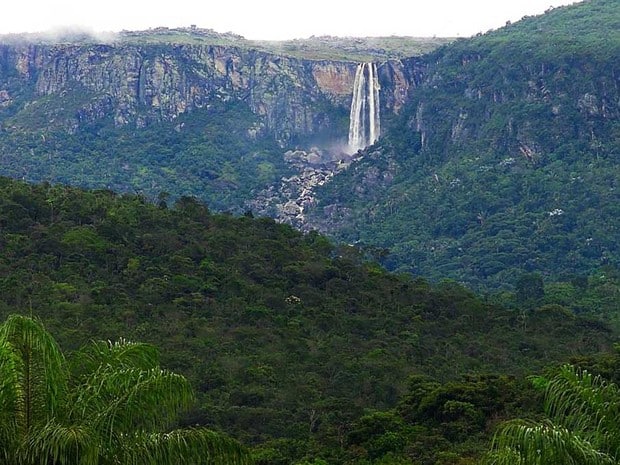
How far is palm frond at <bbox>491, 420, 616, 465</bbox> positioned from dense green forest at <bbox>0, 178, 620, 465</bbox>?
14394 millimetres

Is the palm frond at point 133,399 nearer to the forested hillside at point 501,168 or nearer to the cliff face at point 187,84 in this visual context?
the forested hillside at point 501,168

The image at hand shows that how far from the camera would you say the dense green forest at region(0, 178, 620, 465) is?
3247 cm

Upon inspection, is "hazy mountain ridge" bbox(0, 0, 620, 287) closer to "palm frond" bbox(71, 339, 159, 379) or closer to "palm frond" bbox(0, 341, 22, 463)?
"palm frond" bbox(71, 339, 159, 379)

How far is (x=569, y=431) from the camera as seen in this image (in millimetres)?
11359

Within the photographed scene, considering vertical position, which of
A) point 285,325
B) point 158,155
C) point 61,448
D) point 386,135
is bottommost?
point 158,155

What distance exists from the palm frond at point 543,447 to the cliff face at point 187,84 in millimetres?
129279

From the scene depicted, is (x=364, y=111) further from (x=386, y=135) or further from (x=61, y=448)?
(x=61, y=448)

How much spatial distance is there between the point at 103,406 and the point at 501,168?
9925cm

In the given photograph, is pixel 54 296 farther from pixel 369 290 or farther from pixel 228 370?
pixel 369 290

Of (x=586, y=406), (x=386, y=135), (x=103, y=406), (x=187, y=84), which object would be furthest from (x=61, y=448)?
(x=187, y=84)

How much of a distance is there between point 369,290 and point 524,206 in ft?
154

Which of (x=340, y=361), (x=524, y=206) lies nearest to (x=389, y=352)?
(x=340, y=361)

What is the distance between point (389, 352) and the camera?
45.8 metres

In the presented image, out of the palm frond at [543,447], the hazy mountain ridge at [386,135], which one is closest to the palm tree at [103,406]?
the palm frond at [543,447]
